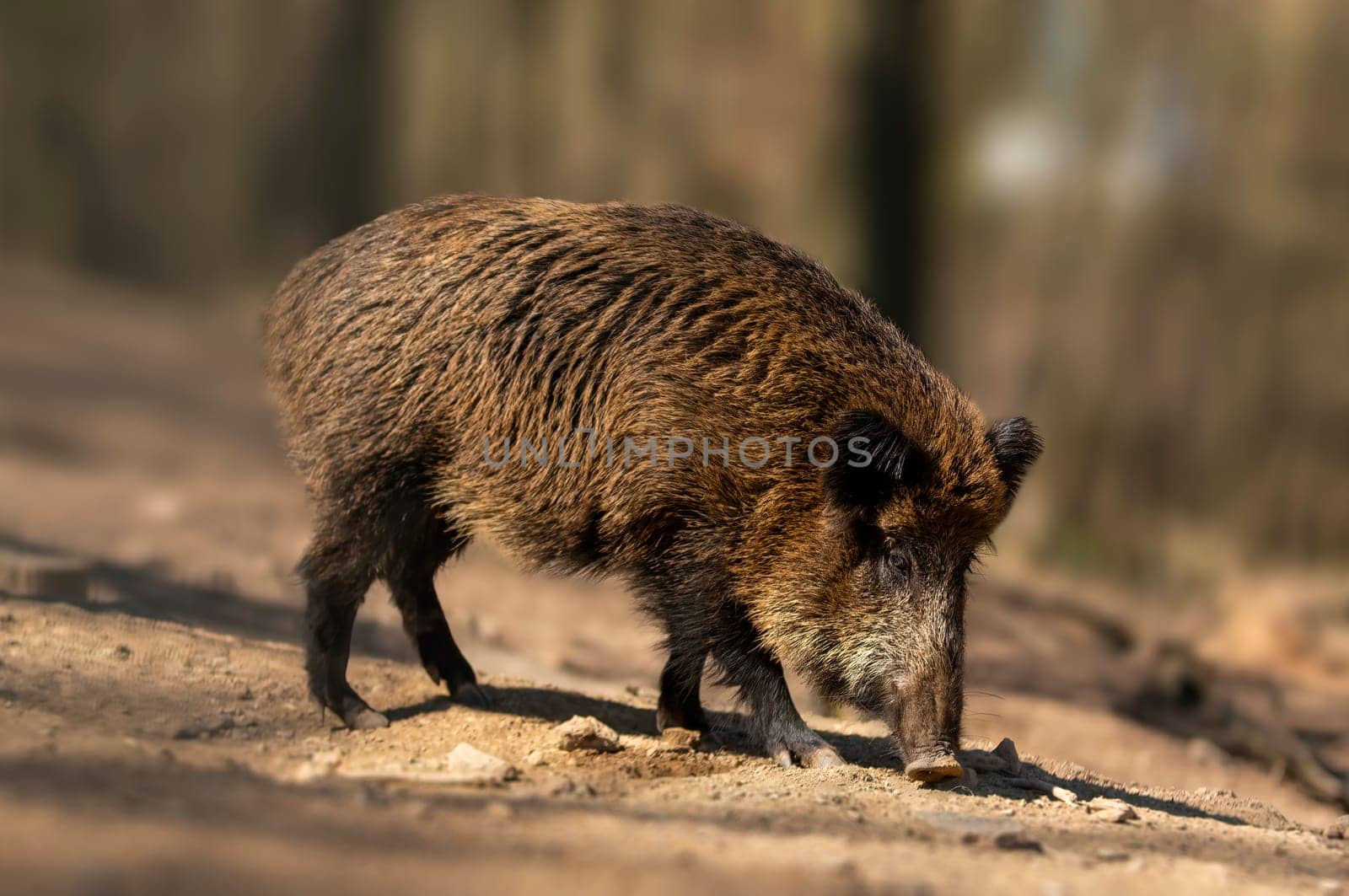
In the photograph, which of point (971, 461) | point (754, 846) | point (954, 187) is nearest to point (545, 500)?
point (971, 461)

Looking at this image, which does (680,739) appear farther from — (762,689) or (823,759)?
(823,759)

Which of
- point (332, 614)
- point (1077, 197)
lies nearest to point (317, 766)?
point (332, 614)

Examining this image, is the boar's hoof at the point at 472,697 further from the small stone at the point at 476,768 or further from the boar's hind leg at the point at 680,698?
the small stone at the point at 476,768

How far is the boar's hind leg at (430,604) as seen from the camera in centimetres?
572

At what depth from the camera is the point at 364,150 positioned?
13.9 m

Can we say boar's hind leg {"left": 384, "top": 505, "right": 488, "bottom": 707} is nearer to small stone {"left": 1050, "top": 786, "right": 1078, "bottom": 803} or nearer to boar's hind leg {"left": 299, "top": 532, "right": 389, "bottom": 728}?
boar's hind leg {"left": 299, "top": 532, "right": 389, "bottom": 728}

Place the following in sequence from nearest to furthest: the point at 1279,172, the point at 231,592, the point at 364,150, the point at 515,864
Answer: the point at 515,864
the point at 231,592
the point at 1279,172
the point at 364,150

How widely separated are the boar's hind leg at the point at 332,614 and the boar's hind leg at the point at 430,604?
0.73ft

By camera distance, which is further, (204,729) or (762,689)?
(762,689)

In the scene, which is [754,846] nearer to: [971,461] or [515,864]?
[515,864]

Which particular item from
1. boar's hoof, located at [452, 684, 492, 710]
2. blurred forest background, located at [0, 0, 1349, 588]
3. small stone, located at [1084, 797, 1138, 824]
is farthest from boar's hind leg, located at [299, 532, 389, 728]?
blurred forest background, located at [0, 0, 1349, 588]

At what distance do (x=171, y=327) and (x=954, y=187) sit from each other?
26.5ft

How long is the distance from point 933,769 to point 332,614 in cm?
239

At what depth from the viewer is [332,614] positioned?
5465 mm
